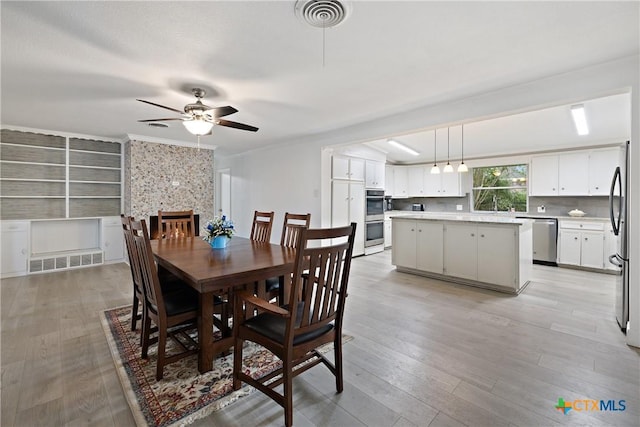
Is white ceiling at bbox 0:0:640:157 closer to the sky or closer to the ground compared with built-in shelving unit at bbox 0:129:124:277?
closer to the sky

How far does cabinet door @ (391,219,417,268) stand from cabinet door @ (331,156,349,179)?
55.9 inches

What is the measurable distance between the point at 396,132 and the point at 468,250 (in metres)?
1.92

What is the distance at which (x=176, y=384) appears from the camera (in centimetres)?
190

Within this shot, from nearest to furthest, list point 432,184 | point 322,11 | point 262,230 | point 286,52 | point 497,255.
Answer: point 322,11 → point 286,52 → point 262,230 → point 497,255 → point 432,184

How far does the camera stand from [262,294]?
2.48m

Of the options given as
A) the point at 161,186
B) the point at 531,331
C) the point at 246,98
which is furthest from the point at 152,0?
the point at 161,186

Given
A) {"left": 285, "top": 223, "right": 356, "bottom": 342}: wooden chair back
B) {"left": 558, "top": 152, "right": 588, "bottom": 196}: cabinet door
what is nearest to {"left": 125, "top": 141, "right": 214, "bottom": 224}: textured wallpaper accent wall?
{"left": 285, "top": 223, "right": 356, "bottom": 342}: wooden chair back

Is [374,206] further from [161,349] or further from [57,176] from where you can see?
[57,176]

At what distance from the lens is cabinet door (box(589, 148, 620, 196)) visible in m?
4.89

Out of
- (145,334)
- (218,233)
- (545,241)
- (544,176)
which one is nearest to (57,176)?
(218,233)

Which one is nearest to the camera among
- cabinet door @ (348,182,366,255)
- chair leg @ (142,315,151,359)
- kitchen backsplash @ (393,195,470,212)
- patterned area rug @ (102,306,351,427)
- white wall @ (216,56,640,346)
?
patterned area rug @ (102,306,351,427)

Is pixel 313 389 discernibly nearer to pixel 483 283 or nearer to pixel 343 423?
pixel 343 423

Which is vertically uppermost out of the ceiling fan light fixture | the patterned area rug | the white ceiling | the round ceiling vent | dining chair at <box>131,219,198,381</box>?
the white ceiling

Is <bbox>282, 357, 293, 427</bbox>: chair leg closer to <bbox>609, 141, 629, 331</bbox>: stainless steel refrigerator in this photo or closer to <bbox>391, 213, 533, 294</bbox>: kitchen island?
<bbox>609, 141, 629, 331</bbox>: stainless steel refrigerator
